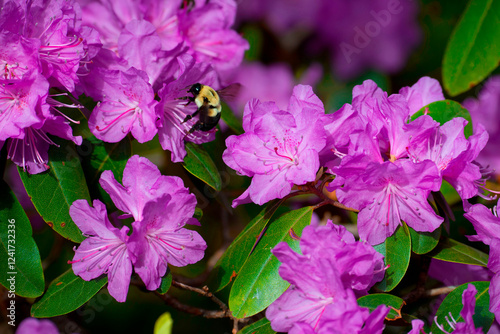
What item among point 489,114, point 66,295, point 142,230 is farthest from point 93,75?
point 489,114

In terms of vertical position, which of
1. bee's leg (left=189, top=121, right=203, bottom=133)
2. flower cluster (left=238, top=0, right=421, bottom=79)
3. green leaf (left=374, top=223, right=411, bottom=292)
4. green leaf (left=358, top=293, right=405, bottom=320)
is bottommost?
flower cluster (left=238, top=0, right=421, bottom=79)

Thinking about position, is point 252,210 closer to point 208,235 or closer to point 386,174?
point 208,235

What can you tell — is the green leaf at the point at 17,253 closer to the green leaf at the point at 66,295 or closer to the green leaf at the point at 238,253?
the green leaf at the point at 66,295

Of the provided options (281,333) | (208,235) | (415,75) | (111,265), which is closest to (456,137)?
(281,333)

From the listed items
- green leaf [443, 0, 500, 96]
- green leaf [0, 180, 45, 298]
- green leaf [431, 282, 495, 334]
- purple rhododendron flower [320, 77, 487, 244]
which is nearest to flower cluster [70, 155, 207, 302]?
green leaf [0, 180, 45, 298]

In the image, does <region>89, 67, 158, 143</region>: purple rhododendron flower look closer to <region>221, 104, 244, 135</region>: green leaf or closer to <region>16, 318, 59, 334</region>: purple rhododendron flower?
<region>221, 104, 244, 135</region>: green leaf

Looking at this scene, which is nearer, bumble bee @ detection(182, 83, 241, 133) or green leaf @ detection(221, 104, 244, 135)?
bumble bee @ detection(182, 83, 241, 133)

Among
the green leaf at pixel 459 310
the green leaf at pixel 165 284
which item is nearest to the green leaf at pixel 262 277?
the green leaf at pixel 165 284
